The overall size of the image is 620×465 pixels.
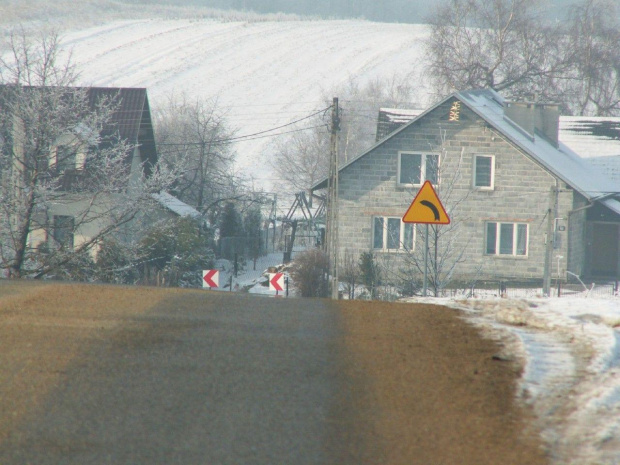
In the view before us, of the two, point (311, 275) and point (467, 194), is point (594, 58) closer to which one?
point (467, 194)

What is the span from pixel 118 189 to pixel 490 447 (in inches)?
638

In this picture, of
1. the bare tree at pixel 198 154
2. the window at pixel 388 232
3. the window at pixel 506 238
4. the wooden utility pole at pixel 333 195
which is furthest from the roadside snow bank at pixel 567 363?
the bare tree at pixel 198 154

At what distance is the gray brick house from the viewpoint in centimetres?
3145

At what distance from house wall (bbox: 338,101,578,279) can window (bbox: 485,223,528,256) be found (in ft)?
0.91

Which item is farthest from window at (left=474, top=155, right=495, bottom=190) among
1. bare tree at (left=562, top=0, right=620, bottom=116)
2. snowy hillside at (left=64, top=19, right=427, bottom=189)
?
snowy hillside at (left=64, top=19, right=427, bottom=189)

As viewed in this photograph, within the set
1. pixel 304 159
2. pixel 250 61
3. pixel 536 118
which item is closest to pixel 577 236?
pixel 536 118

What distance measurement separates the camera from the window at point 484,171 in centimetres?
3222

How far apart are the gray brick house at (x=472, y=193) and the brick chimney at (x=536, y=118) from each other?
1.78 m

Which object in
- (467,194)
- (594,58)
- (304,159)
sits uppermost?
(594,58)

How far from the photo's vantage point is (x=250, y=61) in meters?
93.3

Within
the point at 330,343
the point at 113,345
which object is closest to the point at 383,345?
the point at 330,343

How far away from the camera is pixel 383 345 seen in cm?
668

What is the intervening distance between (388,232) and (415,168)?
2.80 meters

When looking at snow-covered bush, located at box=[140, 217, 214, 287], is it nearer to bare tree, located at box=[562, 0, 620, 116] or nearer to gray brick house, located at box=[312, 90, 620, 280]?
gray brick house, located at box=[312, 90, 620, 280]
